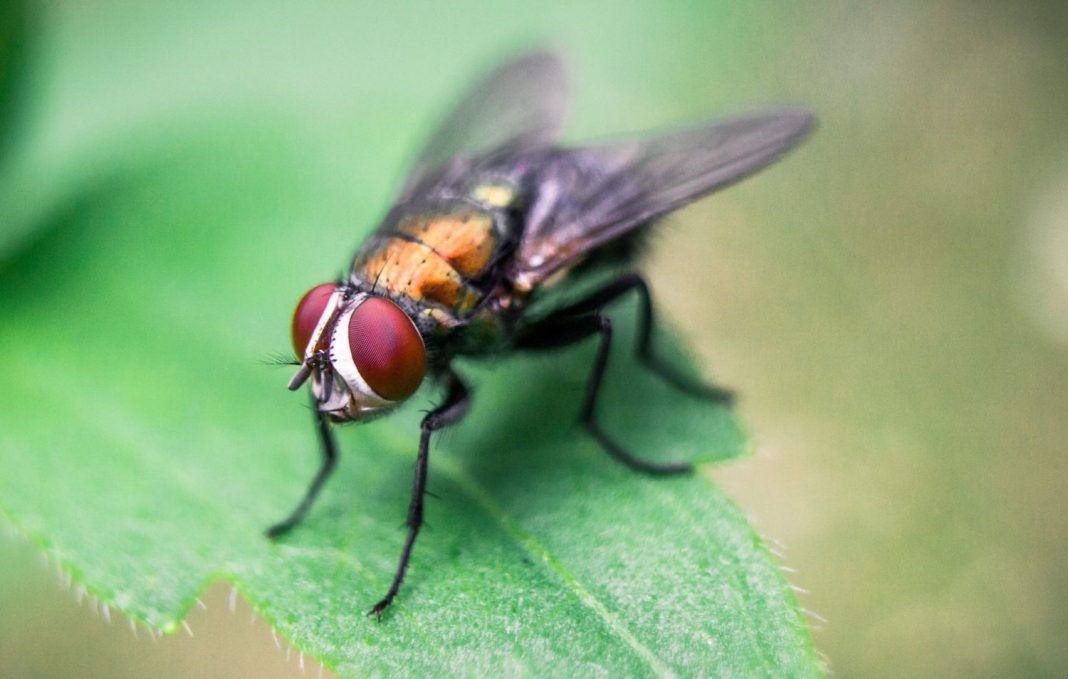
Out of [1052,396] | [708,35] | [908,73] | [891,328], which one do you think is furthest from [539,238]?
[908,73]

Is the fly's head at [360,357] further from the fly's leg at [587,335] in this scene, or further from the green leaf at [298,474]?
the fly's leg at [587,335]

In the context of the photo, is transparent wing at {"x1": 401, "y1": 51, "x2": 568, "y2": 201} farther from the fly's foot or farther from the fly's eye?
the fly's foot

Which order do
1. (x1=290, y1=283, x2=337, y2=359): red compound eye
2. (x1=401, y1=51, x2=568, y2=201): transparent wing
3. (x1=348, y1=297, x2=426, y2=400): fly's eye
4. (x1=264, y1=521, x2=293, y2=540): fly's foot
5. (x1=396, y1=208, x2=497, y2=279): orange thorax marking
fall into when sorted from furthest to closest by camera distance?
(x1=401, y1=51, x2=568, y2=201): transparent wing → (x1=396, y1=208, x2=497, y2=279): orange thorax marking → (x1=264, y1=521, x2=293, y2=540): fly's foot → (x1=290, y1=283, x2=337, y2=359): red compound eye → (x1=348, y1=297, x2=426, y2=400): fly's eye

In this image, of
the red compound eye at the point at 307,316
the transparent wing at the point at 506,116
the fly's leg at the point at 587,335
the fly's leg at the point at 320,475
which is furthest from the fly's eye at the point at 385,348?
the transparent wing at the point at 506,116

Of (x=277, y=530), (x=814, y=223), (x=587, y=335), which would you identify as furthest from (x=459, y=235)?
(x=814, y=223)

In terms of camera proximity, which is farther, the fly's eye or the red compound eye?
the red compound eye

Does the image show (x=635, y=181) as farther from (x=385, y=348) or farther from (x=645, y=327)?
(x=385, y=348)

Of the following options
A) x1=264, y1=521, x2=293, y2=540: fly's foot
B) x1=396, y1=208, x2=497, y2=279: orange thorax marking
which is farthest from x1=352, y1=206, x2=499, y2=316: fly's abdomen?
x1=264, y1=521, x2=293, y2=540: fly's foot
